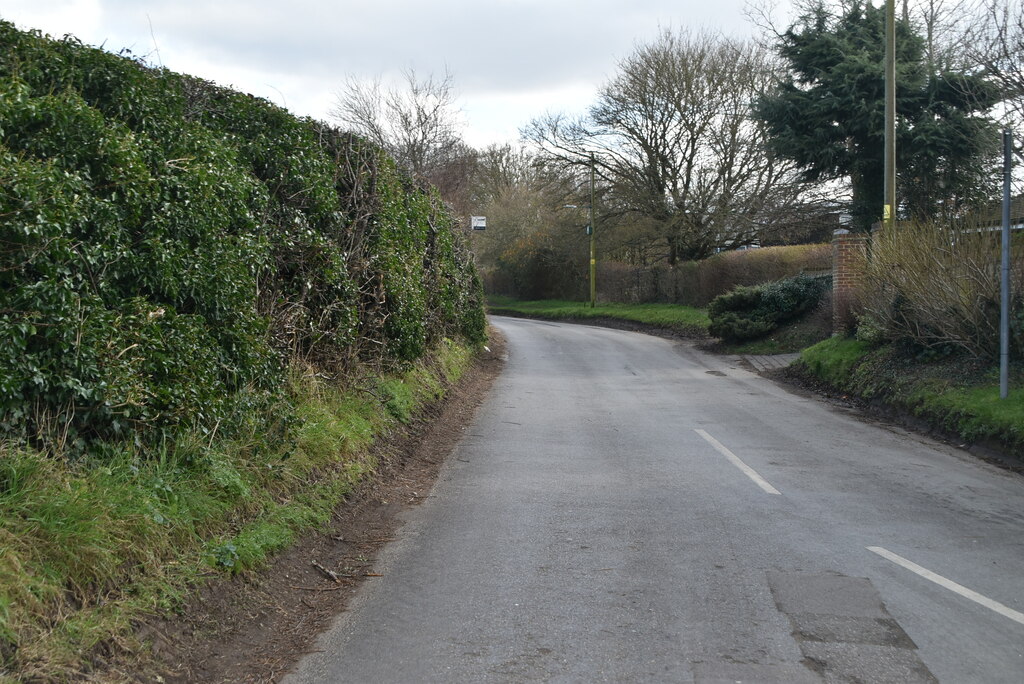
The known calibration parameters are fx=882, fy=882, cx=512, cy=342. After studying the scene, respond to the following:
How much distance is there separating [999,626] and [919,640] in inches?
24.3

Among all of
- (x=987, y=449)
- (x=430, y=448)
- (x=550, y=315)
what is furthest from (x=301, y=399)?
(x=550, y=315)

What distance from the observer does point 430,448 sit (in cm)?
1100

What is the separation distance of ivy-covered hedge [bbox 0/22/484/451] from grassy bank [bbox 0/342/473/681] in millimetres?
290

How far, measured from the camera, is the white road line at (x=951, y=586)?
5402 mm

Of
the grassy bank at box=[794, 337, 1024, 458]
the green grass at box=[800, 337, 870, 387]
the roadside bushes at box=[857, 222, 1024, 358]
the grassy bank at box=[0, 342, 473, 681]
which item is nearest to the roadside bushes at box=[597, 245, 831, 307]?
the green grass at box=[800, 337, 870, 387]

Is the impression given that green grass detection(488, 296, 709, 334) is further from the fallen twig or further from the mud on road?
the fallen twig

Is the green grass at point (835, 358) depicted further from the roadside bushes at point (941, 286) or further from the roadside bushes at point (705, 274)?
the roadside bushes at point (705, 274)

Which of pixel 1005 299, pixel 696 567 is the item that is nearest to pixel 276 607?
pixel 696 567

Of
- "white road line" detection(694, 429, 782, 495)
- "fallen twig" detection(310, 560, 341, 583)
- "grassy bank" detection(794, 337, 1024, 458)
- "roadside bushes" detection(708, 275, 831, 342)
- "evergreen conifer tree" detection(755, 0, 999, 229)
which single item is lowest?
"white road line" detection(694, 429, 782, 495)

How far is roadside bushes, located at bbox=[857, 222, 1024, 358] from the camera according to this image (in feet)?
43.3

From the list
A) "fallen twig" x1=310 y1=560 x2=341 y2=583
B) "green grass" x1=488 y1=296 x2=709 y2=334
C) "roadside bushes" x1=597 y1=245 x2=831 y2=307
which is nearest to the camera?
"fallen twig" x1=310 y1=560 x2=341 y2=583

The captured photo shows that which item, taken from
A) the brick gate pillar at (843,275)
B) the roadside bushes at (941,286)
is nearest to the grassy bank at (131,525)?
the roadside bushes at (941,286)

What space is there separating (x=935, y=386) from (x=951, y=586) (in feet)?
28.0

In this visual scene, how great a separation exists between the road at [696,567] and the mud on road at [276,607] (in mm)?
185
